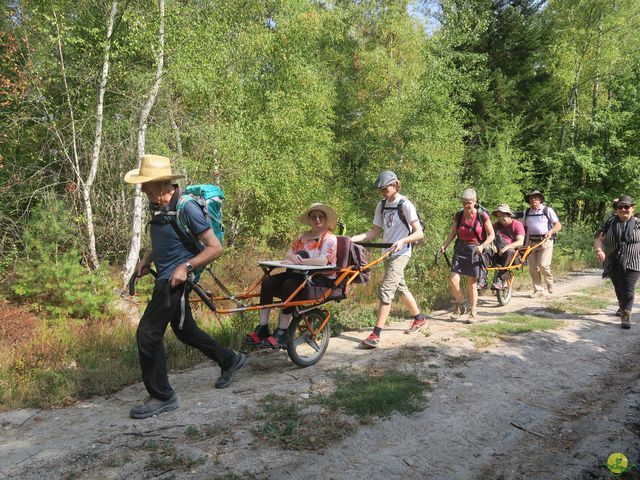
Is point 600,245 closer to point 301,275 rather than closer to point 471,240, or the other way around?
point 471,240

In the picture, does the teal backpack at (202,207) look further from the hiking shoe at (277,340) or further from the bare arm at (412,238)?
the bare arm at (412,238)

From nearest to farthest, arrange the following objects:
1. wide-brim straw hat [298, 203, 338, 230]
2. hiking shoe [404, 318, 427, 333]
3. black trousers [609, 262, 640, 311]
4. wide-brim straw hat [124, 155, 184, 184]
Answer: wide-brim straw hat [124, 155, 184, 184] < wide-brim straw hat [298, 203, 338, 230] < hiking shoe [404, 318, 427, 333] < black trousers [609, 262, 640, 311]

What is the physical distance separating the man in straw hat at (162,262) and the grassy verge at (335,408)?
37.9 inches

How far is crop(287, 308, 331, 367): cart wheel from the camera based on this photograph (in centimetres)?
538

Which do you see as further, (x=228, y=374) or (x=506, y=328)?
(x=506, y=328)

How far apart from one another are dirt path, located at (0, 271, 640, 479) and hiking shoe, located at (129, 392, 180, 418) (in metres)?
0.08

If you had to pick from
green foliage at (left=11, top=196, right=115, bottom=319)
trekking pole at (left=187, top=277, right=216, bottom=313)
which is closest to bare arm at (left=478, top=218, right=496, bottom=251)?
trekking pole at (left=187, top=277, right=216, bottom=313)

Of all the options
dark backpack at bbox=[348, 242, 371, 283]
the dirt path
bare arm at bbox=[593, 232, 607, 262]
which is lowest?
the dirt path

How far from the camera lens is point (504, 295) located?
9.81 metres

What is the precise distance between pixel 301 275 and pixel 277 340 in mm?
747

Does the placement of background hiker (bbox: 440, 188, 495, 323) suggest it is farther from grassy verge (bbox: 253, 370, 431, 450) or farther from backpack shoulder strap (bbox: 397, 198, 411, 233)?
grassy verge (bbox: 253, 370, 431, 450)

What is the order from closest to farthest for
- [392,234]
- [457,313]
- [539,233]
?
[392,234] → [457,313] → [539,233]

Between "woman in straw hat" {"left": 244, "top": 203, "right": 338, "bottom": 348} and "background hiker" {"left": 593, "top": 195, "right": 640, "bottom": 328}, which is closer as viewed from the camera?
"woman in straw hat" {"left": 244, "top": 203, "right": 338, "bottom": 348}

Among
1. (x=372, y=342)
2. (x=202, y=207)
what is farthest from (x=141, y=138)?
(x=372, y=342)
